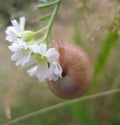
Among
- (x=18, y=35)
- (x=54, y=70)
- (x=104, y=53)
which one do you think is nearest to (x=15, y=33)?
(x=18, y=35)

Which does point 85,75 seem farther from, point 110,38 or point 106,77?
point 106,77

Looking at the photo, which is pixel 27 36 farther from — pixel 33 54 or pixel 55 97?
pixel 55 97

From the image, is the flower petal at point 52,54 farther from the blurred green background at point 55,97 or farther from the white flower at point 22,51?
the blurred green background at point 55,97

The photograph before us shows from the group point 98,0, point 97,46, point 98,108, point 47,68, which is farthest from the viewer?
point 97,46

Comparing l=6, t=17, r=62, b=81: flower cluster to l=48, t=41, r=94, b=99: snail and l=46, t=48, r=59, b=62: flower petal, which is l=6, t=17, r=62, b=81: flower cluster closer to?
l=46, t=48, r=59, b=62: flower petal

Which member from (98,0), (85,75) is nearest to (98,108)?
(98,0)

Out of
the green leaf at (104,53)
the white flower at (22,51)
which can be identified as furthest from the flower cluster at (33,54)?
the green leaf at (104,53)

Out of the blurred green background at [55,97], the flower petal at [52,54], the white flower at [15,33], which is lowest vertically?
the blurred green background at [55,97]

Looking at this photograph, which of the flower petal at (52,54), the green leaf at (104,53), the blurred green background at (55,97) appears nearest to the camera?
the flower petal at (52,54)

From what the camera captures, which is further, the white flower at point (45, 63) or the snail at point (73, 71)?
the snail at point (73, 71)
